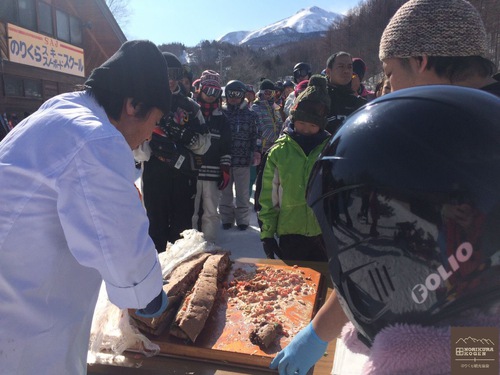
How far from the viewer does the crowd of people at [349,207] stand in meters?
0.62

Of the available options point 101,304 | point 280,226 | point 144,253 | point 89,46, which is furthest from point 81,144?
point 89,46

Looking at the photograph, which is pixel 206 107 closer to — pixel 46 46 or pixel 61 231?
pixel 61 231

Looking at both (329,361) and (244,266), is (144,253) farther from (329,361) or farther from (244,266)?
(244,266)

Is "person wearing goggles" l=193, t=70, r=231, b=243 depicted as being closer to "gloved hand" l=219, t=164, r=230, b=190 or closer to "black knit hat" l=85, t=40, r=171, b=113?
"gloved hand" l=219, t=164, r=230, b=190

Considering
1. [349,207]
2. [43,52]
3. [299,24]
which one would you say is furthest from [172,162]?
[299,24]

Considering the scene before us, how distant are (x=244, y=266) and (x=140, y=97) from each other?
3.60ft

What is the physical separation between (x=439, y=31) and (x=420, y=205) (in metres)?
0.77

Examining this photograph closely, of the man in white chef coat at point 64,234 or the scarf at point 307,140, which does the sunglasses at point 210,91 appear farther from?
the man in white chef coat at point 64,234

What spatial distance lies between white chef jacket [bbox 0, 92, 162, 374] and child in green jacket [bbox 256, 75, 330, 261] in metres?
1.52

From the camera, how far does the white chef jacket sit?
3.38 feet

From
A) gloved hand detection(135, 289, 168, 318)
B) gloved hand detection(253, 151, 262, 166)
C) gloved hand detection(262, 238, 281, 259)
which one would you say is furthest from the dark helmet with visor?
gloved hand detection(135, 289, 168, 318)

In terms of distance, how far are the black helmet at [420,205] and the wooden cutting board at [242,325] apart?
0.76m

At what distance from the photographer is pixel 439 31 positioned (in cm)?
116

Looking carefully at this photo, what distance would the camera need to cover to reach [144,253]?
110 centimetres
